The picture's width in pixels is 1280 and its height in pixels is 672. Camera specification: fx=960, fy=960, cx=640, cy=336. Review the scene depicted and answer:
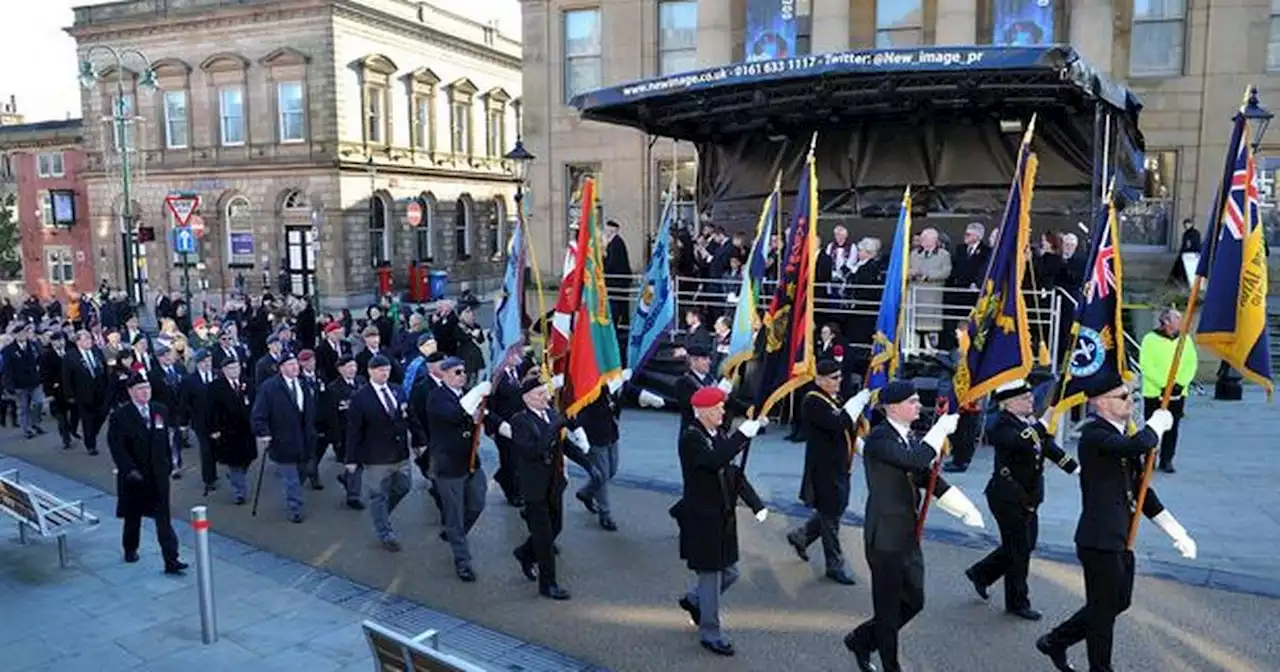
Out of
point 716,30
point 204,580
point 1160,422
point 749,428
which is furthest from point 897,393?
point 716,30

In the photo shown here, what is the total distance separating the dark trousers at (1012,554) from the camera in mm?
6895

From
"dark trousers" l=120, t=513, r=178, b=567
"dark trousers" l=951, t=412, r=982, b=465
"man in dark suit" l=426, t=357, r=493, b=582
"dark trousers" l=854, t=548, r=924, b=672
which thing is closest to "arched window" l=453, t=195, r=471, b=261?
"dark trousers" l=951, t=412, r=982, b=465

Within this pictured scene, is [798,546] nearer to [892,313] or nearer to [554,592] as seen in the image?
[554,592]

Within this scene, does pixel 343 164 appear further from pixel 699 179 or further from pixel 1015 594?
pixel 1015 594

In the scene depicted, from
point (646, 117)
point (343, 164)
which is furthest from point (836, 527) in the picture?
point (343, 164)

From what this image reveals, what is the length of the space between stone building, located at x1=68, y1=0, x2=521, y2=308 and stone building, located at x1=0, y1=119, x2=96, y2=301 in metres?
1.87

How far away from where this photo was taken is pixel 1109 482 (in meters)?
5.95

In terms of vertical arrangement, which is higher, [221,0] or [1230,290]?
[221,0]

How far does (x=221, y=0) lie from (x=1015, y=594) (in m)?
38.7

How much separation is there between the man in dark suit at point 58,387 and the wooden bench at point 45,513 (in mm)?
5806

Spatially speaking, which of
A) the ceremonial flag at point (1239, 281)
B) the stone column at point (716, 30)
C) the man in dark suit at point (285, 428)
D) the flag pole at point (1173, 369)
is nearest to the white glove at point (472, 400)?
the man in dark suit at point (285, 428)

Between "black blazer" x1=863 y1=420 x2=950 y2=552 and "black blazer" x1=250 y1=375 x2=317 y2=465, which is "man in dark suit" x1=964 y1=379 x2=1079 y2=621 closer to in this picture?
"black blazer" x1=863 y1=420 x2=950 y2=552

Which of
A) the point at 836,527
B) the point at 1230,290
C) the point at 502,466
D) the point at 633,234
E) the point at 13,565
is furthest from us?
the point at 633,234

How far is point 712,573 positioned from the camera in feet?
21.9
